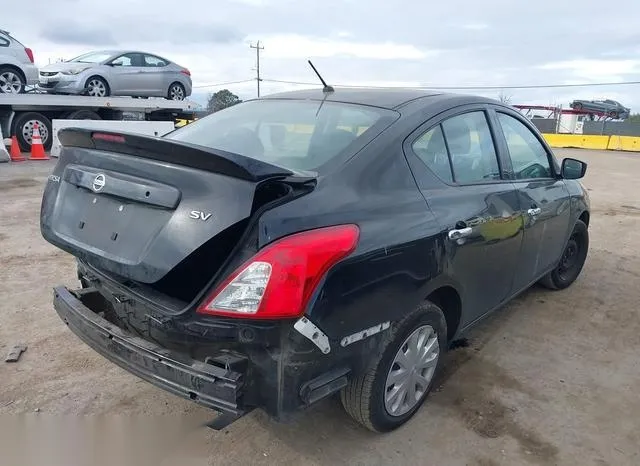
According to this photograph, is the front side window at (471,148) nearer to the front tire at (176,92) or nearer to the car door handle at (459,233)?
the car door handle at (459,233)

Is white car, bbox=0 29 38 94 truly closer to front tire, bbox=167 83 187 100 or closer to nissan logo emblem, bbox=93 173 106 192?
front tire, bbox=167 83 187 100

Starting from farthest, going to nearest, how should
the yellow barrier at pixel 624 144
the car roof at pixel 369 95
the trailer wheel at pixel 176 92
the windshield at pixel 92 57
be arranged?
the yellow barrier at pixel 624 144, the trailer wheel at pixel 176 92, the windshield at pixel 92 57, the car roof at pixel 369 95

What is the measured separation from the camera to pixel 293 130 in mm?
2889

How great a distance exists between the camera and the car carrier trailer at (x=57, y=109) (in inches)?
490

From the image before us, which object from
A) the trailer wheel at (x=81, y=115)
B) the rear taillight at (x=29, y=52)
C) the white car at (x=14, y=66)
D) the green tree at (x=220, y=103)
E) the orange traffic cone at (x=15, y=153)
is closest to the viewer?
the green tree at (x=220, y=103)

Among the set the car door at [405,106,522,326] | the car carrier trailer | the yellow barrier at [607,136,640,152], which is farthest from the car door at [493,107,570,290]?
the yellow barrier at [607,136,640,152]

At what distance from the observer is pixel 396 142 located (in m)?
2.60

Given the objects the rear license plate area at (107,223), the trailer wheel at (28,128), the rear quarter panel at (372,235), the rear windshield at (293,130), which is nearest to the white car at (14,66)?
the trailer wheel at (28,128)

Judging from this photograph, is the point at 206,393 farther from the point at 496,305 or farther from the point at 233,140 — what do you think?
the point at 496,305

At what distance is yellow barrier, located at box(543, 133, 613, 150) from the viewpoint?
81.0 feet

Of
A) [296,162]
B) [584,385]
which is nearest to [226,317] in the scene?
[296,162]

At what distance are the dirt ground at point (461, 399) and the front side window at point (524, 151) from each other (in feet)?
3.84

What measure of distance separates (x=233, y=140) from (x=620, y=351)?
2998 mm

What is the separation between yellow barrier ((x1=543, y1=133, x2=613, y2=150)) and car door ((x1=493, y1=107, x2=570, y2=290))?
22348 mm
